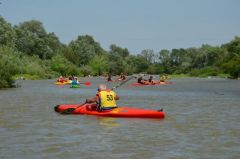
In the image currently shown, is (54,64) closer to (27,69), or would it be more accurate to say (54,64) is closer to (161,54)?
(27,69)

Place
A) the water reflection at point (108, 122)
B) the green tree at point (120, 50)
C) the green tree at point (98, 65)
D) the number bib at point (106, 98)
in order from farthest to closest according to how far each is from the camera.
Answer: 1. the green tree at point (120, 50)
2. the green tree at point (98, 65)
3. the number bib at point (106, 98)
4. the water reflection at point (108, 122)

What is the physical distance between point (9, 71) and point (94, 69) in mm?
84026

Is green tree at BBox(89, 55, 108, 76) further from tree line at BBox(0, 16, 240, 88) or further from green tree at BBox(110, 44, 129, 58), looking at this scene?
green tree at BBox(110, 44, 129, 58)

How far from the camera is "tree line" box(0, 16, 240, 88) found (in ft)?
305

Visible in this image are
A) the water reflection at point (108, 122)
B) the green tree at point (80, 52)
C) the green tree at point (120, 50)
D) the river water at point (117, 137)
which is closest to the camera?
the river water at point (117, 137)

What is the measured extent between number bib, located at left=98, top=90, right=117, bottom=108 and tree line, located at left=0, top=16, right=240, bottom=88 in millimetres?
52219

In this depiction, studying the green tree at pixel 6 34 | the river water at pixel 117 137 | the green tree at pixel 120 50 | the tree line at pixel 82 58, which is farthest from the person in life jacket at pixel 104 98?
the green tree at pixel 120 50

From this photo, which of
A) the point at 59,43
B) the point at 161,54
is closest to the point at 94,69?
the point at 59,43

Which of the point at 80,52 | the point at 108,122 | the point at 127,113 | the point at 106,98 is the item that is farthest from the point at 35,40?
the point at 108,122

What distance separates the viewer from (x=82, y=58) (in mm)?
131125

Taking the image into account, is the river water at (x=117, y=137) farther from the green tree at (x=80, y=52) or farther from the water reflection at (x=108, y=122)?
the green tree at (x=80, y=52)

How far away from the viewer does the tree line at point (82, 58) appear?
92875 millimetres

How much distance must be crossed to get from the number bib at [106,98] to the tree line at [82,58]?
2056 inches

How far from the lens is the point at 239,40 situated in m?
109
